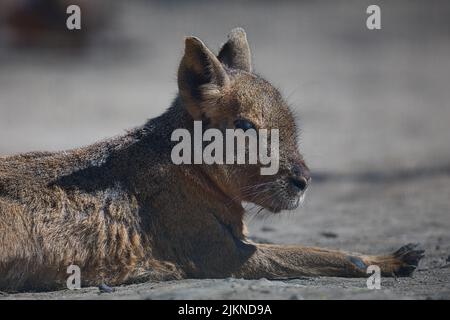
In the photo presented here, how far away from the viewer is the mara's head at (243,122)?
8.43 m

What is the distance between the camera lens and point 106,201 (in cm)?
838

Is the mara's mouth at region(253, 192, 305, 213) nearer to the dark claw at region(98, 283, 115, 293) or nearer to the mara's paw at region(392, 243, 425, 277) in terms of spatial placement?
the mara's paw at region(392, 243, 425, 277)

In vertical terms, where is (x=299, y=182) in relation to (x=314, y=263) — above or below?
above

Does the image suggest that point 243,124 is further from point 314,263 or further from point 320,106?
point 320,106

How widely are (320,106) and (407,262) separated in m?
11.7

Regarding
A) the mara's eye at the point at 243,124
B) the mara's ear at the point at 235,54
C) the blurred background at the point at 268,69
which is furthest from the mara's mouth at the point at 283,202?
the blurred background at the point at 268,69

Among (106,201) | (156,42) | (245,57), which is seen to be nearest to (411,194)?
(245,57)

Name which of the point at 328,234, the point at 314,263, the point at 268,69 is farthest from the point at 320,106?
the point at 314,263

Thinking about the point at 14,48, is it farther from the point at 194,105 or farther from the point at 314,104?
the point at 194,105

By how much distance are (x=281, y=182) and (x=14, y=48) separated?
65.9 ft

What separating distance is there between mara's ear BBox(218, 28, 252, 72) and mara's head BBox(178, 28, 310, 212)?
70 cm

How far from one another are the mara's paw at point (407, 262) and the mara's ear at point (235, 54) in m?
2.22

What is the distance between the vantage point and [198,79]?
8539 millimetres

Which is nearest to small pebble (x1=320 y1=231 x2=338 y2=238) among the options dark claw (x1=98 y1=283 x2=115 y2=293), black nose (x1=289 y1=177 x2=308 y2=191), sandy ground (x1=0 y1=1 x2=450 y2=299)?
sandy ground (x1=0 y1=1 x2=450 y2=299)
